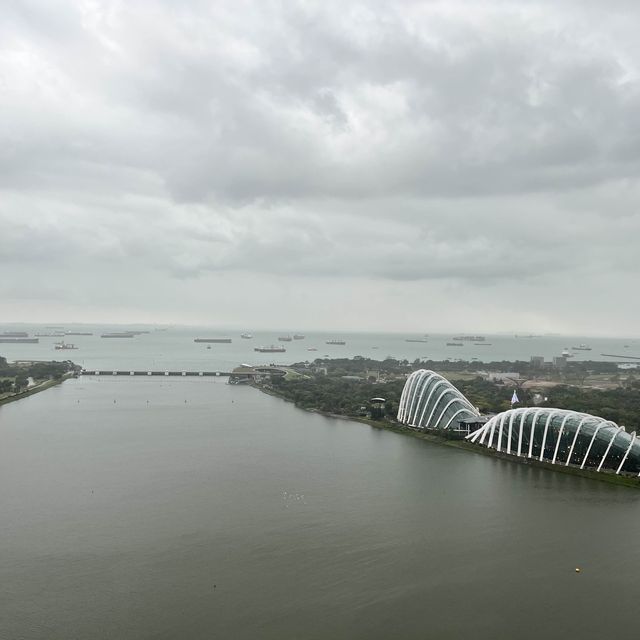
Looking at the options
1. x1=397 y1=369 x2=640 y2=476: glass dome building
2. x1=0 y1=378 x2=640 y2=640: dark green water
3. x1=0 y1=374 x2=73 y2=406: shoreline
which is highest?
x1=397 y1=369 x2=640 y2=476: glass dome building

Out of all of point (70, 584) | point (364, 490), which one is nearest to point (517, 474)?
point (364, 490)

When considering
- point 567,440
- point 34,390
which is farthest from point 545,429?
point 34,390

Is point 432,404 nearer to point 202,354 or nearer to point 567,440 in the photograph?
point 567,440

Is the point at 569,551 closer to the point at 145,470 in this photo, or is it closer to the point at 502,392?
Answer: the point at 145,470

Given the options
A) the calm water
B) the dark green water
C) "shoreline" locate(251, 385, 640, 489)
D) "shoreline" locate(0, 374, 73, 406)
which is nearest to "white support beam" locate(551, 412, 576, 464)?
"shoreline" locate(251, 385, 640, 489)

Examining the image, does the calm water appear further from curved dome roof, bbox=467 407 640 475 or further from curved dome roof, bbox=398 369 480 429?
curved dome roof, bbox=467 407 640 475
